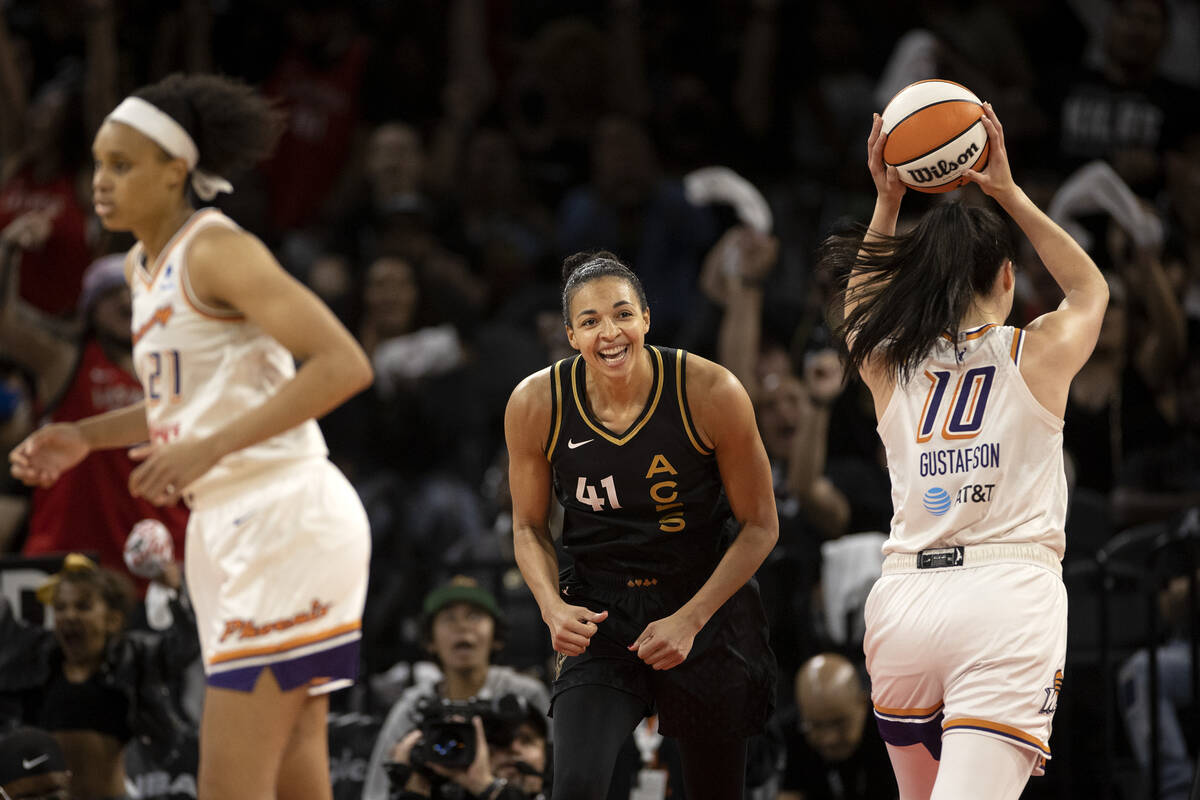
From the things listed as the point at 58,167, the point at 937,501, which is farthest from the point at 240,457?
the point at 58,167

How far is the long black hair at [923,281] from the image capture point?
3.53 meters

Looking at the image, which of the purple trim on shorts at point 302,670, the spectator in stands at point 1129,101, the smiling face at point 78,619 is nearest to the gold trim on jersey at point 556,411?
the purple trim on shorts at point 302,670

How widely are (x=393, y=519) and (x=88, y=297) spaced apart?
175 cm

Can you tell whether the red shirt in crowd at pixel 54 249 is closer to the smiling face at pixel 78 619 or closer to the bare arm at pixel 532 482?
the smiling face at pixel 78 619

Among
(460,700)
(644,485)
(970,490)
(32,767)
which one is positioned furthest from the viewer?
(460,700)

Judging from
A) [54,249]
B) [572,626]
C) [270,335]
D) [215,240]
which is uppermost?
[54,249]

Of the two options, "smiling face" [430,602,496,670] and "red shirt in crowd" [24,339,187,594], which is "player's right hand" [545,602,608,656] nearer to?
"smiling face" [430,602,496,670]

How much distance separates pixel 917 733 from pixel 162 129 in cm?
242

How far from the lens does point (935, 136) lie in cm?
368

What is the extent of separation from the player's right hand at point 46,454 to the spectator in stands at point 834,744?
2.78 meters

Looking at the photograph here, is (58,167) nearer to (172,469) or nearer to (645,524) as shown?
(172,469)

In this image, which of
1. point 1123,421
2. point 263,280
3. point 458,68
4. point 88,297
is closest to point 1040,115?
point 1123,421

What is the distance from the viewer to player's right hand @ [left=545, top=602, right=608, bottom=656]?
361 centimetres

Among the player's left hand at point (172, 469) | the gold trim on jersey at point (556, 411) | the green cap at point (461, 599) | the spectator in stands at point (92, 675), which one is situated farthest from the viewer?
the green cap at point (461, 599)
